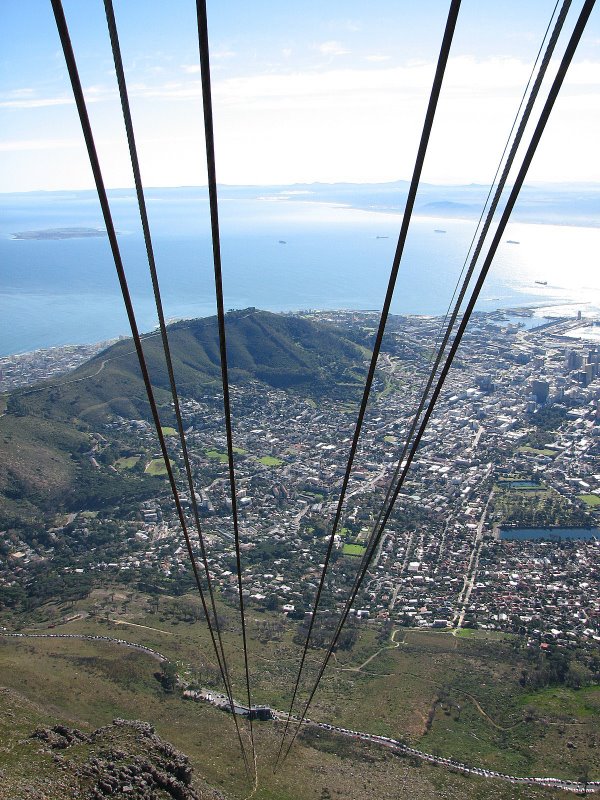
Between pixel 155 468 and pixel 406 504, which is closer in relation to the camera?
pixel 406 504

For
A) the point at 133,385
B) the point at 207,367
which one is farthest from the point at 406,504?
the point at 207,367

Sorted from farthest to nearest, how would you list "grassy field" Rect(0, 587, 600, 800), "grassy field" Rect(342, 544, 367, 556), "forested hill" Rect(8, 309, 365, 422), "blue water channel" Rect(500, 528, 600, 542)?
1. "forested hill" Rect(8, 309, 365, 422)
2. "blue water channel" Rect(500, 528, 600, 542)
3. "grassy field" Rect(342, 544, 367, 556)
4. "grassy field" Rect(0, 587, 600, 800)

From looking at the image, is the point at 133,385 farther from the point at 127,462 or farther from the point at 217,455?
the point at 217,455

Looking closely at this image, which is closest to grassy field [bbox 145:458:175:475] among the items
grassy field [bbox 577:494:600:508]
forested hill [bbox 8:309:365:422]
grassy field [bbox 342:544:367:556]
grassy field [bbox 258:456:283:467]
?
grassy field [bbox 258:456:283:467]

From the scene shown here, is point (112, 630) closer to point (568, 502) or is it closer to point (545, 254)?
point (568, 502)

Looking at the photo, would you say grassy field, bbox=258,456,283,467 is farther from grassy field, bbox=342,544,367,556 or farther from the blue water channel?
the blue water channel

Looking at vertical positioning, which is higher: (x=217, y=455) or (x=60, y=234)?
(x=60, y=234)
